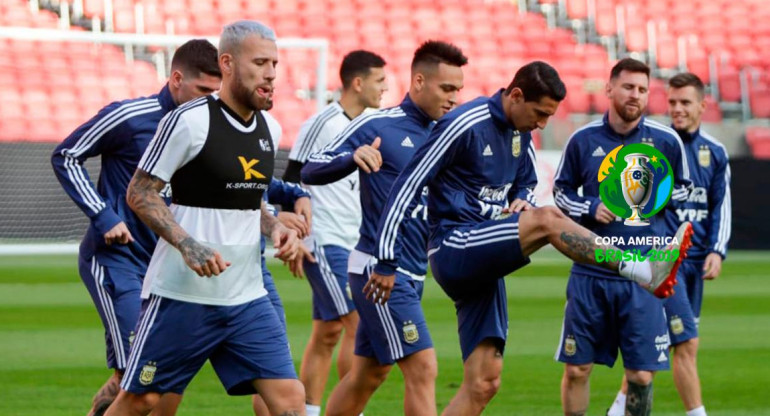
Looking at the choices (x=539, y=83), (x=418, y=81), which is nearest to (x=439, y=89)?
(x=418, y=81)

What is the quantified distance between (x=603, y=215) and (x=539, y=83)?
142 centimetres

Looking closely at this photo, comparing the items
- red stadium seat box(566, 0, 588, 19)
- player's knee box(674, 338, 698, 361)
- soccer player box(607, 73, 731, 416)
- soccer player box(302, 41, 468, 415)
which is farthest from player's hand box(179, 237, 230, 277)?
red stadium seat box(566, 0, 588, 19)

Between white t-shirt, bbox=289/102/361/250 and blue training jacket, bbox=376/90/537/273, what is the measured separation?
2192 mm

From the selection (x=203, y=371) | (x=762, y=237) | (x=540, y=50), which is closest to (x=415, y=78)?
(x=203, y=371)

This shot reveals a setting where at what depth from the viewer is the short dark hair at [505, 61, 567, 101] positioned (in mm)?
6070

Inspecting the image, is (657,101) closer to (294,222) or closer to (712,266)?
(712,266)

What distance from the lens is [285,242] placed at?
526 centimetres

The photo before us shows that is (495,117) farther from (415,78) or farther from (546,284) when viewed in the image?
(546,284)

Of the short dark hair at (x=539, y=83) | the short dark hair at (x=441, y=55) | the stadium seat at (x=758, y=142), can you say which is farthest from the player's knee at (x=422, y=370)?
the stadium seat at (x=758, y=142)

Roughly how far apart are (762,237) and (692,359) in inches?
490

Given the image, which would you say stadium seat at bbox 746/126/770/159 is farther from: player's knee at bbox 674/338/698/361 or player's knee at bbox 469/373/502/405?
player's knee at bbox 469/373/502/405

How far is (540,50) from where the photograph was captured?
25.5m

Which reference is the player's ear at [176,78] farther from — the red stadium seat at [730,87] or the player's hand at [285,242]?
the red stadium seat at [730,87]

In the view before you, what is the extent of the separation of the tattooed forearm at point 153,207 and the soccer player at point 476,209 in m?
1.32
